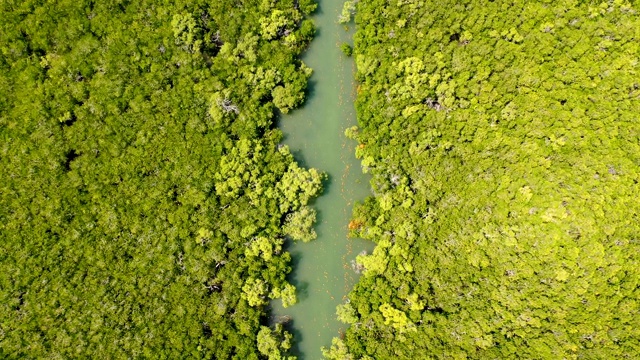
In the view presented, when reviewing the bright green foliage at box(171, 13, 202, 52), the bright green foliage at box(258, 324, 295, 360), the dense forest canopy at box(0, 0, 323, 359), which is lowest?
the bright green foliage at box(258, 324, 295, 360)

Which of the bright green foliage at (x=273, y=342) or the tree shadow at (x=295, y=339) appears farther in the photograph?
the tree shadow at (x=295, y=339)

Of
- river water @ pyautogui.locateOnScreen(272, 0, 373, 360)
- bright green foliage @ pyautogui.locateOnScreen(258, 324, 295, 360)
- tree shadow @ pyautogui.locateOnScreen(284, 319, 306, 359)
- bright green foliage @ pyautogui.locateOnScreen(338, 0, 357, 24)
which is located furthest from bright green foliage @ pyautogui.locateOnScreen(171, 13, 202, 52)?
tree shadow @ pyautogui.locateOnScreen(284, 319, 306, 359)

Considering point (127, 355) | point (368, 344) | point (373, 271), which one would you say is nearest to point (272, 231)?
point (373, 271)

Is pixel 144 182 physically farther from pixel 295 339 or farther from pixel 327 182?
pixel 295 339

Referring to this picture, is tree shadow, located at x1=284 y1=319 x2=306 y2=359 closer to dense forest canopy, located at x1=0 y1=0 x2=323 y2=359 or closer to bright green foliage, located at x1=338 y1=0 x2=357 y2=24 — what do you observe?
dense forest canopy, located at x1=0 y1=0 x2=323 y2=359

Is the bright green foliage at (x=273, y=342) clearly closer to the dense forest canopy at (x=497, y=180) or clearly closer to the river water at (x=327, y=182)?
the river water at (x=327, y=182)

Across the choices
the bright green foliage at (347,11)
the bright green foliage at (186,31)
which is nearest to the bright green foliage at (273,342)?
the bright green foliage at (186,31)
